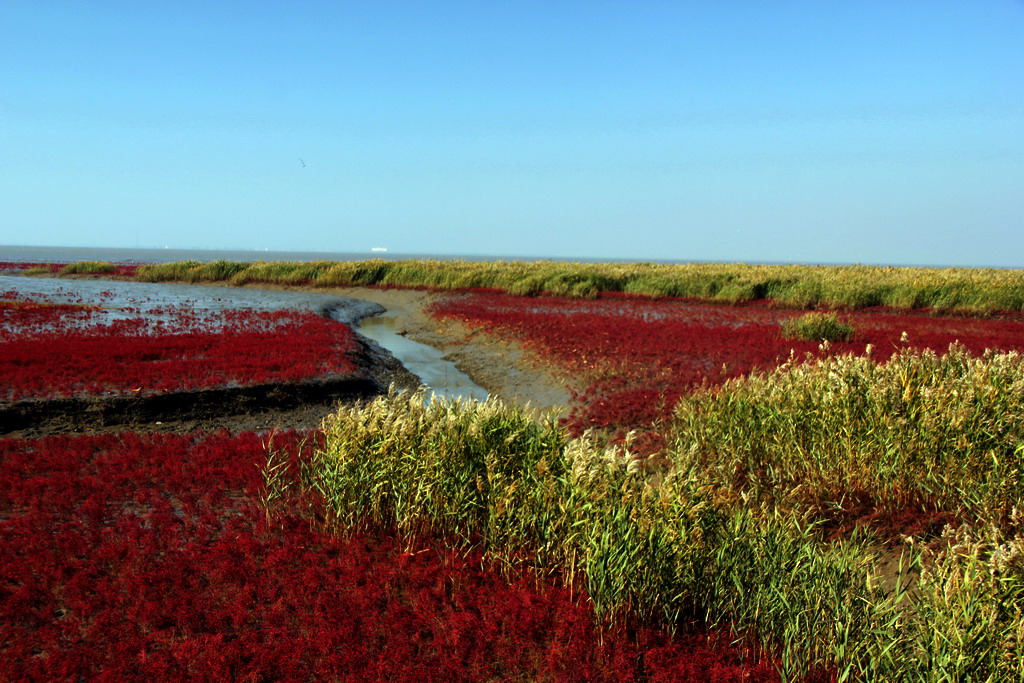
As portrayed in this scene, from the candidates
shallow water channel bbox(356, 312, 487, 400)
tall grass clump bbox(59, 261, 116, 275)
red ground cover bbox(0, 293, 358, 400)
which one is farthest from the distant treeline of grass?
red ground cover bbox(0, 293, 358, 400)

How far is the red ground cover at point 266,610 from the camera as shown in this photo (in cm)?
478

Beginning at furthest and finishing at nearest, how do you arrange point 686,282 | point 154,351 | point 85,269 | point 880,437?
point 85,269, point 686,282, point 154,351, point 880,437

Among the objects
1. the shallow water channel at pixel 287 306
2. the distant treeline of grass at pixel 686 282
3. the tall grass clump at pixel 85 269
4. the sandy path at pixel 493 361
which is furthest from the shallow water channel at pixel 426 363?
the tall grass clump at pixel 85 269

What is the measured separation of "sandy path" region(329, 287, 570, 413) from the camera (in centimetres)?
1595

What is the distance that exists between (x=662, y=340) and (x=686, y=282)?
20432 millimetres

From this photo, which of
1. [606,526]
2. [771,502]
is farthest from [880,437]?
[606,526]

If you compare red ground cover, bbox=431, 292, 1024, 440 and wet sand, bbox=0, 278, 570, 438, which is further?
red ground cover, bbox=431, 292, 1024, 440

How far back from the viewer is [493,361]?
67.0 ft

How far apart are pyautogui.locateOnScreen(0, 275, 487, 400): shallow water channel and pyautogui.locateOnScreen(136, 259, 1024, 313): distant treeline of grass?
666 cm

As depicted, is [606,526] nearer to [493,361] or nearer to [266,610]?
[266,610]

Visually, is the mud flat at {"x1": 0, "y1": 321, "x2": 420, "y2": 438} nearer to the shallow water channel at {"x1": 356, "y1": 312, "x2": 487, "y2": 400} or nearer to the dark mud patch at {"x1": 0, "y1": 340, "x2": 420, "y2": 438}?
the dark mud patch at {"x1": 0, "y1": 340, "x2": 420, "y2": 438}

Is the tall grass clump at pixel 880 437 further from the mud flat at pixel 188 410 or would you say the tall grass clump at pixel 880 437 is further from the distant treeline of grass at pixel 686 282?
the distant treeline of grass at pixel 686 282

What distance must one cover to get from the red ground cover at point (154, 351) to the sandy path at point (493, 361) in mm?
3591

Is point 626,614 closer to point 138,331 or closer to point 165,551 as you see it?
point 165,551
